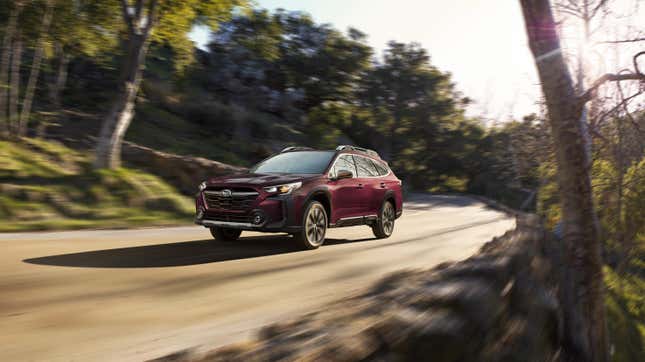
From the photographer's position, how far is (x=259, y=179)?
30.0 feet

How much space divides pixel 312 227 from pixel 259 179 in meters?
1.19

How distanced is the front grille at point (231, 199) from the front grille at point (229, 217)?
0.31 ft

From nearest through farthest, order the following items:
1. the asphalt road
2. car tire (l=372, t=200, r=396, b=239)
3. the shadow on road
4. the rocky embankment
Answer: the rocky embankment
the asphalt road
the shadow on road
car tire (l=372, t=200, r=396, b=239)

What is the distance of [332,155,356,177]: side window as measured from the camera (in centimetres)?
1036

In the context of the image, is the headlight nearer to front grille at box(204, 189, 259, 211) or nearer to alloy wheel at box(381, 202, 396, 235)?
front grille at box(204, 189, 259, 211)

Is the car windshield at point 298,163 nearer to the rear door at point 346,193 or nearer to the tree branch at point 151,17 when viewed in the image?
the rear door at point 346,193

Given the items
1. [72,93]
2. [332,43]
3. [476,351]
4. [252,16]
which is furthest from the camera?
[332,43]

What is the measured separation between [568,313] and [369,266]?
3064 millimetres

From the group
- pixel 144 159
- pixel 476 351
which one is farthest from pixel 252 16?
pixel 476 351

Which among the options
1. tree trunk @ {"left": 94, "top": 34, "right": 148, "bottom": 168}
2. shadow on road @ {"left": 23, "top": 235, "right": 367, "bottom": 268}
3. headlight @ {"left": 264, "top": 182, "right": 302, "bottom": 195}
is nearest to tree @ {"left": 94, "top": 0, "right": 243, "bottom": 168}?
tree trunk @ {"left": 94, "top": 34, "right": 148, "bottom": 168}

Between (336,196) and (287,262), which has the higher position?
(336,196)

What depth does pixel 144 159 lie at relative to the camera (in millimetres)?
16719

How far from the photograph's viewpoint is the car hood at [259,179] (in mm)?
8922

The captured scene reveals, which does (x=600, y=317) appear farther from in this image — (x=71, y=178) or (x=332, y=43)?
(x=332, y=43)
